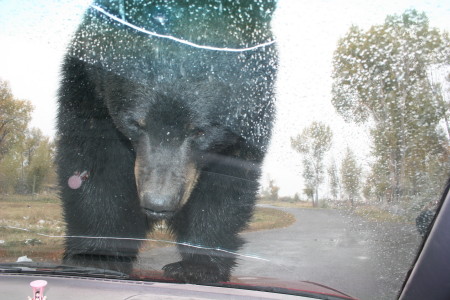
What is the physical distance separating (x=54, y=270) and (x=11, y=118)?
1.18 meters

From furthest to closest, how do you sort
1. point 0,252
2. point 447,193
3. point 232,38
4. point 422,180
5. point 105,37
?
point 0,252 → point 105,37 → point 232,38 → point 422,180 → point 447,193

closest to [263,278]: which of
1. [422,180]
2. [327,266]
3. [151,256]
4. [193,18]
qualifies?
[327,266]

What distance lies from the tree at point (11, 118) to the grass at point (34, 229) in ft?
1.34

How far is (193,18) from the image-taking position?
2.23 meters

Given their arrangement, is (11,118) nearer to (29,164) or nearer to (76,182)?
(29,164)

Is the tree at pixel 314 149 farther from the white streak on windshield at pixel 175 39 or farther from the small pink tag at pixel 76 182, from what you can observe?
the small pink tag at pixel 76 182

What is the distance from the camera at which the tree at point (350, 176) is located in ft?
7.34

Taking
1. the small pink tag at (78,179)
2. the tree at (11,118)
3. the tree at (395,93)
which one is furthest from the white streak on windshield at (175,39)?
the small pink tag at (78,179)

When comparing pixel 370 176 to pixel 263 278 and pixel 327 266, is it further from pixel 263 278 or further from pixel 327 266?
pixel 263 278

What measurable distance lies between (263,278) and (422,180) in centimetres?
100

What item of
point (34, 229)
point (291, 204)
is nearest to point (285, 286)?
point (291, 204)

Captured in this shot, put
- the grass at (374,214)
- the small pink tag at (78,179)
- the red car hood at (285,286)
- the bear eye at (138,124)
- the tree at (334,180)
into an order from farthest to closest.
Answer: the small pink tag at (78,179), the bear eye at (138,124), the tree at (334,180), the grass at (374,214), the red car hood at (285,286)

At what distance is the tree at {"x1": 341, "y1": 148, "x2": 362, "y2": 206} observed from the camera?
2.24 m

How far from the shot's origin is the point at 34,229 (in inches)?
110
